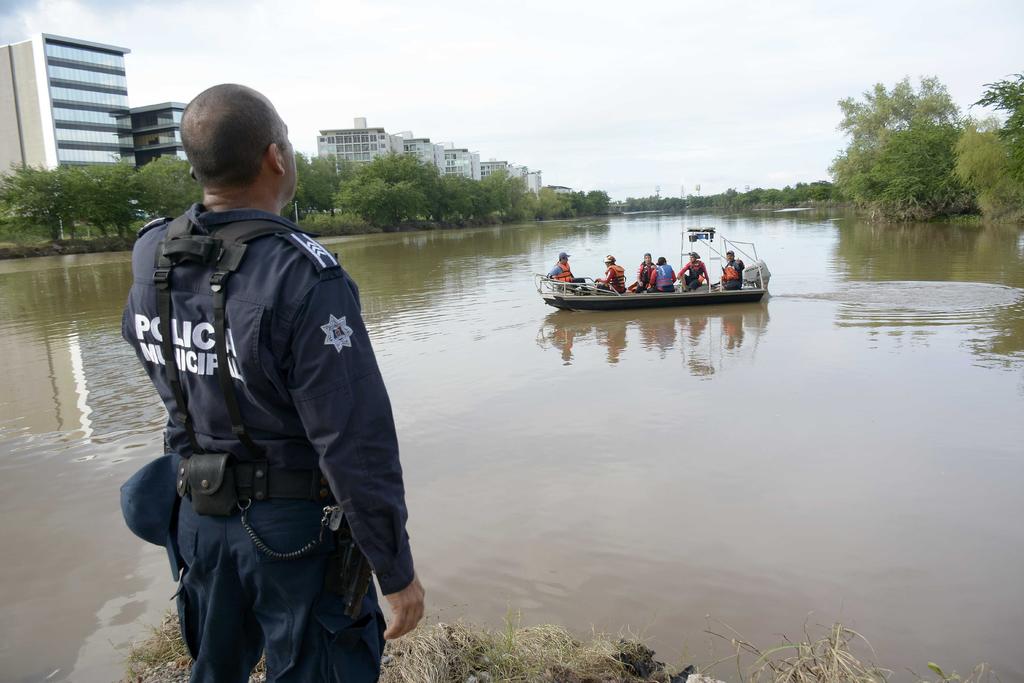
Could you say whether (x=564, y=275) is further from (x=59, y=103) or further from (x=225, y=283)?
(x=59, y=103)

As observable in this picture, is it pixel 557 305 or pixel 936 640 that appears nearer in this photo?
pixel 936 640

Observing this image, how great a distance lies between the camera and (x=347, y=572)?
1.93 metres

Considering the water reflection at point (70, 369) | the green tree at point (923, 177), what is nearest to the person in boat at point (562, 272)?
the water reflection at point (70, 369)

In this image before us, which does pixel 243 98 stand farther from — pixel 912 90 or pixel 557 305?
pixel 912 90

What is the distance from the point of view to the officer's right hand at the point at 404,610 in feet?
6.16

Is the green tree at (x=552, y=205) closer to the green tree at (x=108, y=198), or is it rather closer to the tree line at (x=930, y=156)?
the tree line at (x=930, y=156)

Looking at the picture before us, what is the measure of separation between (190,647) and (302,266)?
1232 mm

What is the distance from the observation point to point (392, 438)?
6.12ft

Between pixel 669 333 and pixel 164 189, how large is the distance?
167ft

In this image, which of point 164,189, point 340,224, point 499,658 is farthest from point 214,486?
point 340,224

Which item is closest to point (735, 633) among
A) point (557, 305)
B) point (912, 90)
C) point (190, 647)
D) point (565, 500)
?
point (565, 500)

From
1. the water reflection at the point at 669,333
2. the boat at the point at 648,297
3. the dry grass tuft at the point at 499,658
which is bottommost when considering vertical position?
the water reflection at the point at 669,333

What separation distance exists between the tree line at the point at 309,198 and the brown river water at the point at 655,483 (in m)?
3.25

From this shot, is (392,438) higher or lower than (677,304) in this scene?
higher
